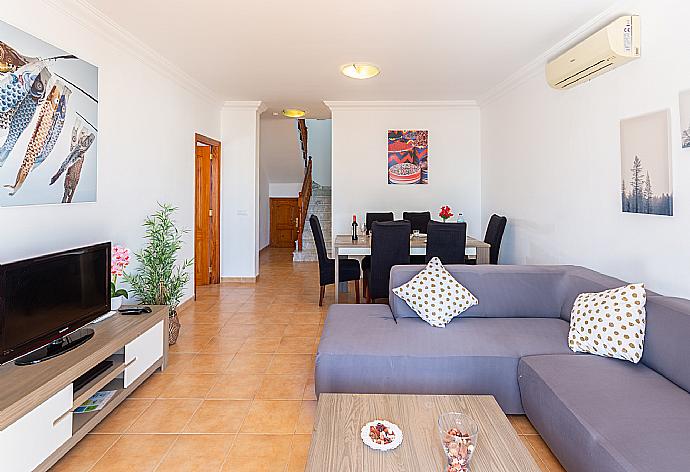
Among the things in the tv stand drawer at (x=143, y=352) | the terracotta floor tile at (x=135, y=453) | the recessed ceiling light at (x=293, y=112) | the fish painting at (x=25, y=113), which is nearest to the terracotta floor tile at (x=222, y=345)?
the tv stand drawer at (x=143, y=352)

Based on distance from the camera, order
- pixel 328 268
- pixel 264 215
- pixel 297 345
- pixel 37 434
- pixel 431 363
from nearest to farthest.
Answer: pixel 37 434, pixel 431 363, pixel 297 345, pixel 328 268, pixel 264 215

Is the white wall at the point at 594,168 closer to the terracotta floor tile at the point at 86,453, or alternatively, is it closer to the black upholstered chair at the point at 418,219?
the black upholstered chair at the point at 418,219

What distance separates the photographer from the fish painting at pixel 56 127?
2795 mm

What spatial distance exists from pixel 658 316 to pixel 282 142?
26.0 feet

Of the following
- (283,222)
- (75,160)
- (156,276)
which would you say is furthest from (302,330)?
(283,222)

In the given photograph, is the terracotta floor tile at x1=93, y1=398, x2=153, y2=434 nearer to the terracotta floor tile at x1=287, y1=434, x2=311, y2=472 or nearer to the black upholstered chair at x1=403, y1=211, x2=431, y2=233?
the terracotta floor tile at x1=287, y1=434, x2=311, y2=472

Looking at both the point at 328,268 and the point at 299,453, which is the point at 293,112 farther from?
the point at 299,453

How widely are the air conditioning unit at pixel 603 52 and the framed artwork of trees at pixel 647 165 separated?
0.44 m

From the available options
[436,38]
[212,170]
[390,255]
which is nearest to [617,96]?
[436,38]

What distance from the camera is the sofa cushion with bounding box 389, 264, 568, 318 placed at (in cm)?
332

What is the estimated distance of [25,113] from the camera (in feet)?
8.60

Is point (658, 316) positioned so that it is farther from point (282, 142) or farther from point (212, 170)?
point (282, 142)

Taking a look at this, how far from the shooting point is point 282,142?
9.37 m

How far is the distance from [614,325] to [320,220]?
7816 millimetres
